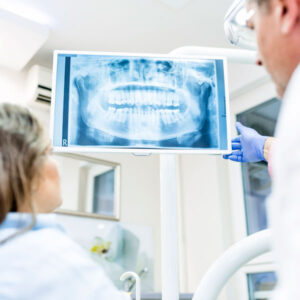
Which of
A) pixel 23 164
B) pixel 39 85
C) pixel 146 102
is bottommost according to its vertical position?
pixel 23 164

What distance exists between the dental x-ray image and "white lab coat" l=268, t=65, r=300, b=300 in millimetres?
927

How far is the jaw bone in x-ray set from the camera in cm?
145

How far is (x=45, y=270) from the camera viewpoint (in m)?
0.73

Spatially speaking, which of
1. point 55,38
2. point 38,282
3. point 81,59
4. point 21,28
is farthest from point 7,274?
point 55,38

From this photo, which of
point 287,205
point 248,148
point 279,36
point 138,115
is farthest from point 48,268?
point 248,148

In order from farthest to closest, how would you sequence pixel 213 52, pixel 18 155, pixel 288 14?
1. pixel 213 52
2. pixel 18 155
3. pixel 288 14

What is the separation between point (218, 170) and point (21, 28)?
68.5 inches

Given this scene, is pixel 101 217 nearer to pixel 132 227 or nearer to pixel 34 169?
pixel 132 227

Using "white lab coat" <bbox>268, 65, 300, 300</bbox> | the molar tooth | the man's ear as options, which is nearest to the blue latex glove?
the molar tooth

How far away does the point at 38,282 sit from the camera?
0.72m

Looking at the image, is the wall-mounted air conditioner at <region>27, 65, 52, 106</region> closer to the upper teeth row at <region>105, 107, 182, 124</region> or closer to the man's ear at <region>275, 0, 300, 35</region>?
the upper teeth row at <region>105, 107, 182, 124</region>

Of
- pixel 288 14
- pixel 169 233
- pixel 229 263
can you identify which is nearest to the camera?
pixel 288 14

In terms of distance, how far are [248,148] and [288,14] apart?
1.04 metres

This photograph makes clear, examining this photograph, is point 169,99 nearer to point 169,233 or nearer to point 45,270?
point 169,233
